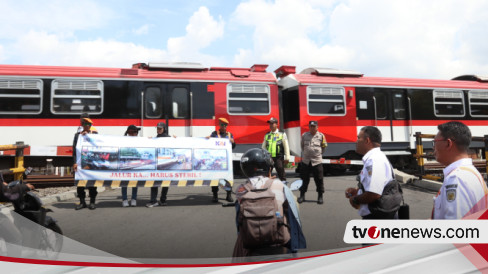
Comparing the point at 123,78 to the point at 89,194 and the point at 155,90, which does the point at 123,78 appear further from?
the point at 89,194

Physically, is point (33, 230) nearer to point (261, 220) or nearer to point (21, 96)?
point (261, 220)

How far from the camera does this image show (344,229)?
5.81 feet

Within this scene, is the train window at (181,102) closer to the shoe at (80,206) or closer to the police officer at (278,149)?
the police officer at (278,149)

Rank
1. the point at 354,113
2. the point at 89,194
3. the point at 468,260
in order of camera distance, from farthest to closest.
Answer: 1. the point at 354,113
2. the point at 89,194
3. the point at 468,260

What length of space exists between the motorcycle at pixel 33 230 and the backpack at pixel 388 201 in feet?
7.87

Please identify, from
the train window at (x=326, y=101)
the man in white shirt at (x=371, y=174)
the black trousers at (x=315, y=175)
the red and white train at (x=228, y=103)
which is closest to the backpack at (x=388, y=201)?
the man in white shirt at (x=371, y=174)

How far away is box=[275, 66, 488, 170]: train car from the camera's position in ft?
29.2

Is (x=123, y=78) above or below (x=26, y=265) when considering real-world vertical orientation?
above

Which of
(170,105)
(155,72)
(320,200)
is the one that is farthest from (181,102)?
(320,200)

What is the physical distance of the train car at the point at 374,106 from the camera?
891 centimetres

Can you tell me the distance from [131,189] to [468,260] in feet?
15.1

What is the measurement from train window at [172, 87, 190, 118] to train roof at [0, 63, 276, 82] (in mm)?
357

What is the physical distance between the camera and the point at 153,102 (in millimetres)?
8273

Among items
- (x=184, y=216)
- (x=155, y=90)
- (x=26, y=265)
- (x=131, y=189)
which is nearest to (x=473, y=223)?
(x=26, y=265)
